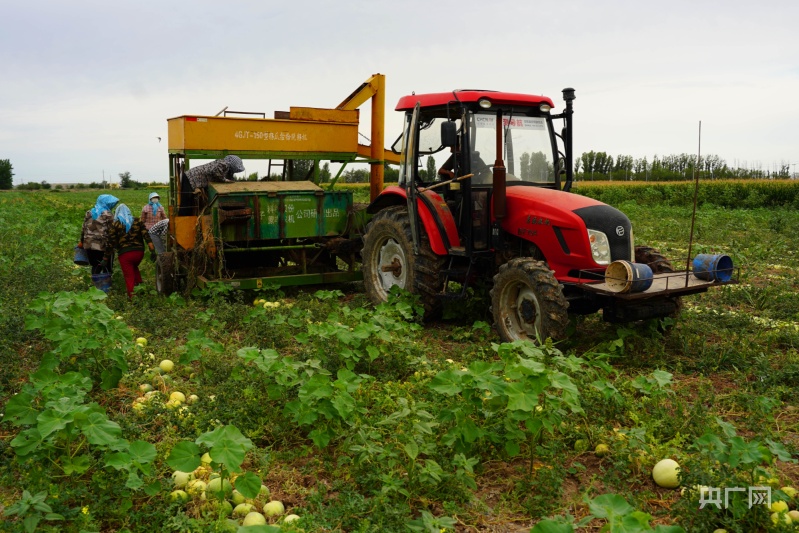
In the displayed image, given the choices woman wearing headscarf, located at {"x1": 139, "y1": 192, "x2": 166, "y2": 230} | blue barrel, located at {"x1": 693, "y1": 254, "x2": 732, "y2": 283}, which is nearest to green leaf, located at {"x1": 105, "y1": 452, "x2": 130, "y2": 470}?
blue barrel, located at {"x1": 693, "y1": 254, "x2": 732, "y2": 283}

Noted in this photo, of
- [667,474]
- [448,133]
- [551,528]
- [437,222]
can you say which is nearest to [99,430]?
[551,528]

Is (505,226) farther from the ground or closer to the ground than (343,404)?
farther from the ground

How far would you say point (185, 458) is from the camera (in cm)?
357

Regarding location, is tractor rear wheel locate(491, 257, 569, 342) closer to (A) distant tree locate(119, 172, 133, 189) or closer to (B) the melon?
(B) the melon

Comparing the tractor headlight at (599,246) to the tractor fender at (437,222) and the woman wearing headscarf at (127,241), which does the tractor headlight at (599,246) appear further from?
the woman wearing headscarf at (127,241)

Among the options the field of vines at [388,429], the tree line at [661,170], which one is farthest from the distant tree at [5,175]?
the field of vines at [388,429]

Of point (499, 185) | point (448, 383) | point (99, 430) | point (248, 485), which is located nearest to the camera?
point (248, 485)

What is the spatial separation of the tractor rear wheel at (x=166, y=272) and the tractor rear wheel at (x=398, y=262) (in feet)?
8.59

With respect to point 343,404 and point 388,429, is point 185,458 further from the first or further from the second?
point 388,429

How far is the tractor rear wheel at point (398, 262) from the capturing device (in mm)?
7777

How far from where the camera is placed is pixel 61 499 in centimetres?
376

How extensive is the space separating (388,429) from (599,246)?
9.94ft

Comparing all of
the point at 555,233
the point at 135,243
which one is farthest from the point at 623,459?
the point at 135,243

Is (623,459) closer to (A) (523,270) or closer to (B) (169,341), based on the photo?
(A) (523,270)
